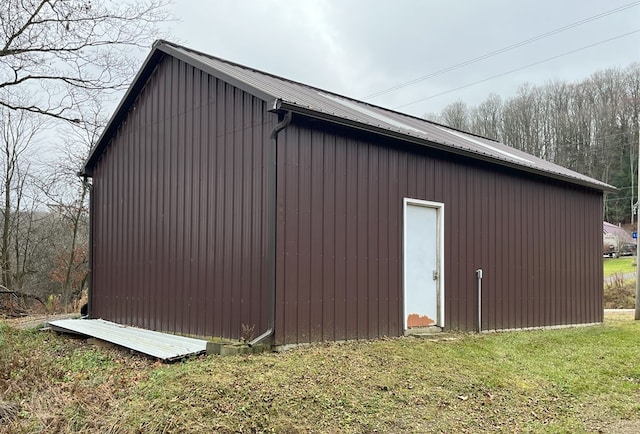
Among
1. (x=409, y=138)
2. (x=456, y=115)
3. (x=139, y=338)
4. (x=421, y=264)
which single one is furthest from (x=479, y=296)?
(x=456, y=115)

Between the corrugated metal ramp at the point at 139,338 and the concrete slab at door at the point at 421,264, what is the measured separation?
118 inches

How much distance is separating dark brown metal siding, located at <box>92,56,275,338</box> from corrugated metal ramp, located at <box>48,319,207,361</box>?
34 centimetres

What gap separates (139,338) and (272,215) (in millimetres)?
2636

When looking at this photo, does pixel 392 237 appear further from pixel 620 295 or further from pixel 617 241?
pixel 617 241

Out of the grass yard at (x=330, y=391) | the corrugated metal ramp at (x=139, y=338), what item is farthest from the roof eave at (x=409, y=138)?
the corrugated metal ramp at (x=139, y=338)

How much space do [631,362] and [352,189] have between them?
411 cm

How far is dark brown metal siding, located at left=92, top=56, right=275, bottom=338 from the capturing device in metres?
6.52

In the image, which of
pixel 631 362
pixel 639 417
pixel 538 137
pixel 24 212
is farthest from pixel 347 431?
pixel 538 137

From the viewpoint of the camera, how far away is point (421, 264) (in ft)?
25.5

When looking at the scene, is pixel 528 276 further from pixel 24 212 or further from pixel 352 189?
pixel 24 212

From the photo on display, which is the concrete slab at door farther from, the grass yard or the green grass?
the green grass

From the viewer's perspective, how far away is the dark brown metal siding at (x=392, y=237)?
632cm

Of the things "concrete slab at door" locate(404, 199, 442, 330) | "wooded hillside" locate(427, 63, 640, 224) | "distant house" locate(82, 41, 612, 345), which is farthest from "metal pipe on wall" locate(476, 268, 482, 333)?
"wooded hillside" locate(427, 63, 640, 224)

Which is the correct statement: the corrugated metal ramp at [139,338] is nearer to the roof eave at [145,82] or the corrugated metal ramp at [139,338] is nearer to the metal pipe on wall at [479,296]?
the roof eave at [145,82]
